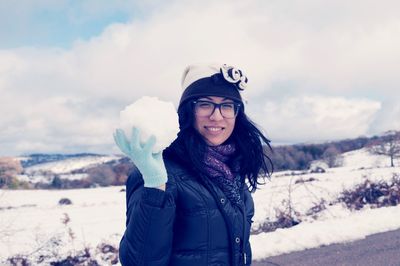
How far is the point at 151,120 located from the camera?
1.49m

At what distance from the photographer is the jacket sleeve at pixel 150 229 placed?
1.57 m

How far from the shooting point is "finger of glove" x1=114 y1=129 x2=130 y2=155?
1488 millimetres

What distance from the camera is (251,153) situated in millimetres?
2248

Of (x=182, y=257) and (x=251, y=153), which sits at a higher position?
(x=251, y=153)

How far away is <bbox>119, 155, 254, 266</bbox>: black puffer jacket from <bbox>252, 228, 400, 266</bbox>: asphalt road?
3.14 m

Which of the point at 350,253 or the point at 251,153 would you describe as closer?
the point at 251,153

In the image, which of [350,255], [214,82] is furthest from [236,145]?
[350,255]

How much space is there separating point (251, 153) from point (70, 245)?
5.47 m

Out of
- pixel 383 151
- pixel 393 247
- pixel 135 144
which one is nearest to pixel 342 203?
pixel 393 247

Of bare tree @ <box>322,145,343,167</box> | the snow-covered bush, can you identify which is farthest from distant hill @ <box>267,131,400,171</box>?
the snow-covered bush

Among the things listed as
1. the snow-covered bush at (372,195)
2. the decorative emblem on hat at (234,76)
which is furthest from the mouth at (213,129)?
the snow-covered bush at (372,195)

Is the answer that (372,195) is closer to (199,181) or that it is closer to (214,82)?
(214,82)

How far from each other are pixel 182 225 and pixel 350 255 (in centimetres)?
393

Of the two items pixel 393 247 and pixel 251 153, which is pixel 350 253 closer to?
pixel 393 247
